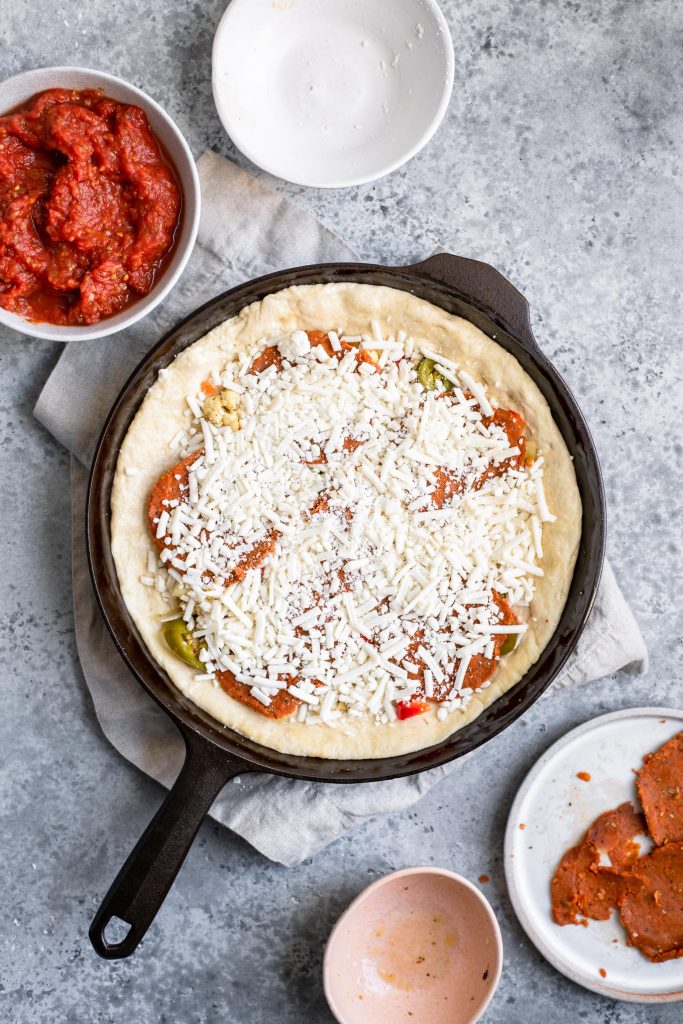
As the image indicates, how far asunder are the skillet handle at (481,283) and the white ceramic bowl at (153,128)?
2.41ft

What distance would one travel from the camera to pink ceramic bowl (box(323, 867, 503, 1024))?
2.87m

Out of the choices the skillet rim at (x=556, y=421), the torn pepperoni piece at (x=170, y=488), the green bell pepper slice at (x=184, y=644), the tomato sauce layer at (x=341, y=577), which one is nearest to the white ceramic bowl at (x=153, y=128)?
the skillet rim at (x=556, y=421)

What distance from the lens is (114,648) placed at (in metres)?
2.99

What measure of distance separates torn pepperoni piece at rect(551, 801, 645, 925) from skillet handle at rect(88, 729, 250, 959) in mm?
1317

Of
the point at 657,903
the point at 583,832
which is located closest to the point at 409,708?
the point at 583,832

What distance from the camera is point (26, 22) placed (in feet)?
9.76

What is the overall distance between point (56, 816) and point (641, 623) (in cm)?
220

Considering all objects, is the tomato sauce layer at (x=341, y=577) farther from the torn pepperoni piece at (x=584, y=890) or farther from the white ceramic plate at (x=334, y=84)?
the torn pepperoni piece at (x=584, y=890)

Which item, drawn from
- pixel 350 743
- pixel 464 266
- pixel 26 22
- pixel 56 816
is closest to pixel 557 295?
pixel 464 266

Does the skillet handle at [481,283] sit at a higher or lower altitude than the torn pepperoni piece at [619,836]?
higher

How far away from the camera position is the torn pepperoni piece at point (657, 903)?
2.98 meters

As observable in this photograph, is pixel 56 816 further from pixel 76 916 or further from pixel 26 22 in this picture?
pixel 26 22

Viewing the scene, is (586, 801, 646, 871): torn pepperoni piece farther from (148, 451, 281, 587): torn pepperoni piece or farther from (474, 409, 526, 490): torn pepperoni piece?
(148, 451, 281, 587): torn pepperoni piece

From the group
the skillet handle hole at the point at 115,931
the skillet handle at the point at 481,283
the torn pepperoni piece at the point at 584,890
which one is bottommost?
the skillet handle hole at the point at 115,931
